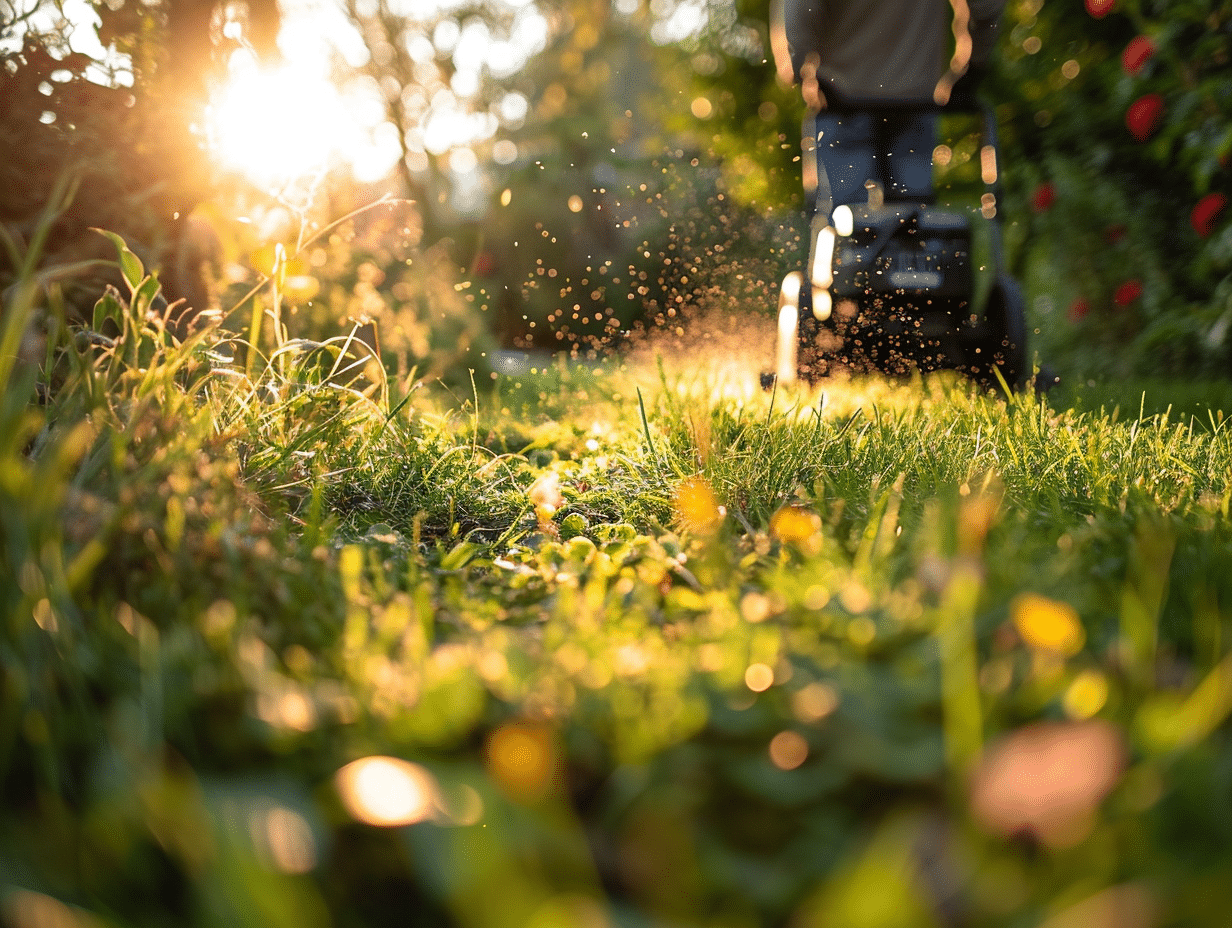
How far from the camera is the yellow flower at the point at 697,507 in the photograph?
71.1 inches

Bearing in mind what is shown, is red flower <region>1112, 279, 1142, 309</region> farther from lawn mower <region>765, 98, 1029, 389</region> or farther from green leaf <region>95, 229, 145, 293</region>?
green leaf <region>95, 229, 145, 293</region>

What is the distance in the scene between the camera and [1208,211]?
422cm

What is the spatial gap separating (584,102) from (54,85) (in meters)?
16.7

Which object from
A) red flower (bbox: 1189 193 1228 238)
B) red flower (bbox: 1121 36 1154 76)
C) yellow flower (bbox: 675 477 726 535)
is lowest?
yellow flower (bbox: 675 477 726 535)

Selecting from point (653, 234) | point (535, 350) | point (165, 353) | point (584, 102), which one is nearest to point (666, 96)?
point (653, 234)

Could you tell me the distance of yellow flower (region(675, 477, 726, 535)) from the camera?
1.80 m

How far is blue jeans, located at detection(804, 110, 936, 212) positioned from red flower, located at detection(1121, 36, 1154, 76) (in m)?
1.14

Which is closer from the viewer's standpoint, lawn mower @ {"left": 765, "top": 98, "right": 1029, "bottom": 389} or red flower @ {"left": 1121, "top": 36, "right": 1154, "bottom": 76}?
lawn mower @ {"left": 765, "top": 98, "right": 1029, "bottom": 389}

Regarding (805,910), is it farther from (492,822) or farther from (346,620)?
(346,620)

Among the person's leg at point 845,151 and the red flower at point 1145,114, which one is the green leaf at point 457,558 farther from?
the red flower at point 1145,114

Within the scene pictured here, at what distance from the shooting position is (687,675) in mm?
858


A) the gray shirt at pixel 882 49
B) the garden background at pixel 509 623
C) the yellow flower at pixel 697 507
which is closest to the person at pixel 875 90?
the gray shirt at pixel 882 49

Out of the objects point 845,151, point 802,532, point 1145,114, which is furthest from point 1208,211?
point 802,532

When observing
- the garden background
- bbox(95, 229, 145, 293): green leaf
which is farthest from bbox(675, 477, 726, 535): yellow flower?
bbox(95, 229, 145, 293): green leaf
